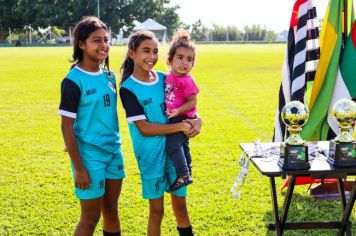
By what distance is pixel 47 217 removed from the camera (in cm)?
421

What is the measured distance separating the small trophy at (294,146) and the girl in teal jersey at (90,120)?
97 centimetres

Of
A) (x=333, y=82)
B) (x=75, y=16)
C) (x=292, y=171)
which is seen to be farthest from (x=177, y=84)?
(x=75, y=16)

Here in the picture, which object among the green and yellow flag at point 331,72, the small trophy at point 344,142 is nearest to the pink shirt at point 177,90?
the small trophy at point 344,142

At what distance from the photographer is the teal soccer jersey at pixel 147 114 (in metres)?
2.90

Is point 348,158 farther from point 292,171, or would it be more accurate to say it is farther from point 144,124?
point 144,124

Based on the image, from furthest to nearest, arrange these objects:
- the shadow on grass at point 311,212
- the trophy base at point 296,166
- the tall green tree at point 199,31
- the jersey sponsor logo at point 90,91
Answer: the tall green tree at point 199,31
the shadow on grass at point 311,212
the jersey sponsor logo at point 90,91
the trophy base at point 296,166

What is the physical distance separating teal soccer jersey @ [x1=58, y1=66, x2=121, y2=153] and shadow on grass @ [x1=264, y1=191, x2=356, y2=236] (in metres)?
1.64

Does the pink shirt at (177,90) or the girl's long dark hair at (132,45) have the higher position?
the girl's long dark hair at (132,45)

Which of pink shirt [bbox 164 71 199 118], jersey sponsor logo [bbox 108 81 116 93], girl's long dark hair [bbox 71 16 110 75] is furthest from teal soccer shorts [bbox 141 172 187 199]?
girl's long dark hair [bbox 71 16 110 75]

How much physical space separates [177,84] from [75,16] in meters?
67.9

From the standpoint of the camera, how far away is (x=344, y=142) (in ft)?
8.79

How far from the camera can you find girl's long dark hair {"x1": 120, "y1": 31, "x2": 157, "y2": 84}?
9.71ft

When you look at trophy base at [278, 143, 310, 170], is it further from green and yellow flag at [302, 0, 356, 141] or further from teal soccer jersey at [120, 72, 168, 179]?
green and yellow flag at [302, 0, 356, 141]

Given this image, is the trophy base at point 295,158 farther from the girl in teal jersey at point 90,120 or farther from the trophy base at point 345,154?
the girl in teal jersey at point 90,120
